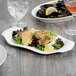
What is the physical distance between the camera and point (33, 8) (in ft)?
9.59

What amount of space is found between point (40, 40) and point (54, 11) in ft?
1.91

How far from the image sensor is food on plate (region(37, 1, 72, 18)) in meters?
2.52

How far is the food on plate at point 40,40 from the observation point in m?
2.02

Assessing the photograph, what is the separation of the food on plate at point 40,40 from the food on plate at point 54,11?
40 cm

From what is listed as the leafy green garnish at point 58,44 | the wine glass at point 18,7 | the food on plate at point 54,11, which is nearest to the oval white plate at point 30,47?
the leafy green garnish at point 58,44

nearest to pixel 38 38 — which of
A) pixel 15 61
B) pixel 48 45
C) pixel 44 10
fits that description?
pixel 48 45

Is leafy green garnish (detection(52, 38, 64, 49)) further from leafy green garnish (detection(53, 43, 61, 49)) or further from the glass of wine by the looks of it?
the glass of wine

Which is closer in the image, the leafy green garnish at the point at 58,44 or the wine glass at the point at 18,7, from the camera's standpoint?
the leafy green garnish at the point at 58,44

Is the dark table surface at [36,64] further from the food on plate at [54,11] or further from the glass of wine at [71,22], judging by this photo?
the food on plate at [54,11]

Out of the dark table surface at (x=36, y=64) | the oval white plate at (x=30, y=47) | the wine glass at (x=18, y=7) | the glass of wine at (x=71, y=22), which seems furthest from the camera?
the wine glass at (x=18, y=7)

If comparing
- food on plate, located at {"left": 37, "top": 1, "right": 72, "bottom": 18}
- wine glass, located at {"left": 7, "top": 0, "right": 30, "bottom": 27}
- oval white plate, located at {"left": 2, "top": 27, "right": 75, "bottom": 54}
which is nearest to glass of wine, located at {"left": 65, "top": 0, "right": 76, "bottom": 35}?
food on plate, located at {"left": 37, "top": 1, "right": 72, "bottom": 18}

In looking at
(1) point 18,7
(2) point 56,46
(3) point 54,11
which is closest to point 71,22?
(3) point 54,11

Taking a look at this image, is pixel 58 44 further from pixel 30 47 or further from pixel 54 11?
pixel 54 11

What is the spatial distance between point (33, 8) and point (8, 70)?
3.91 ft
